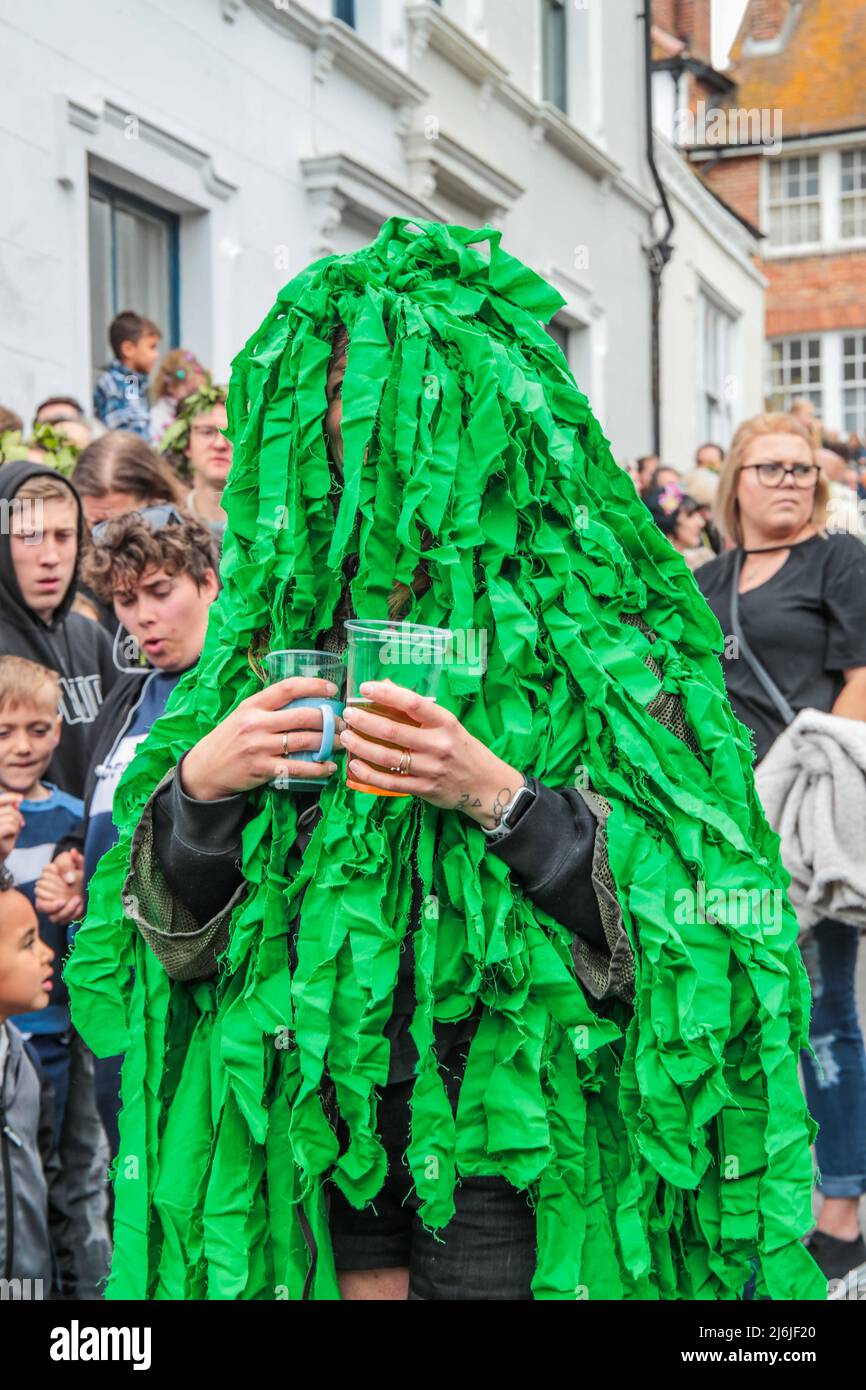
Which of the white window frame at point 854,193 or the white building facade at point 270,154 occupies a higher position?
the white window frame at point 854,193


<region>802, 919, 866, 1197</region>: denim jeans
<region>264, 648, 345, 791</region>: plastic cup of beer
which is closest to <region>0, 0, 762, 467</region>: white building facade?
<region>802, 919, 866, 1197</region>: denim jeans

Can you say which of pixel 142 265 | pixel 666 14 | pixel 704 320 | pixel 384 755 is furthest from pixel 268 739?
pixel 666 14

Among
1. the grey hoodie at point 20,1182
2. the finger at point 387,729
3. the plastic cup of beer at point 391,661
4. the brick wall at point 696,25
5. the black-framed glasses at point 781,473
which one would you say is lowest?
the grey hoodie at point 20,1182

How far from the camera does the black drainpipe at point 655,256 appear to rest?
55.9ft

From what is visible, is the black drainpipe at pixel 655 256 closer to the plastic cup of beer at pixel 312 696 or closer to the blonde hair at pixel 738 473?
the blonde hair at pixel 738 473

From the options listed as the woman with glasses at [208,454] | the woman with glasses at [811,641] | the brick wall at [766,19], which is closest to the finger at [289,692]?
the woman with glasses at [811,641]

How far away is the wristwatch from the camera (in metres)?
1.99

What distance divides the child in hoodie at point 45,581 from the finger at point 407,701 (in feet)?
7.64

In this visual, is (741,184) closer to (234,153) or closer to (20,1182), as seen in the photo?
(234,153)

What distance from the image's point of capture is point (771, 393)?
1200 inches

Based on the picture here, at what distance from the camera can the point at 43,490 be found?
4.18m

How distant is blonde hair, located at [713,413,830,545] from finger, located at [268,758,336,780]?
2.95 m

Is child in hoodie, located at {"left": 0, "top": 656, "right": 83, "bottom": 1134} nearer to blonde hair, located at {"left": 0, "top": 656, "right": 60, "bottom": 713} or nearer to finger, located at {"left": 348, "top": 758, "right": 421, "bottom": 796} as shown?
blonde hair, located at {"left": 0, "top": 656, "right": 60, "bottom": 713}
